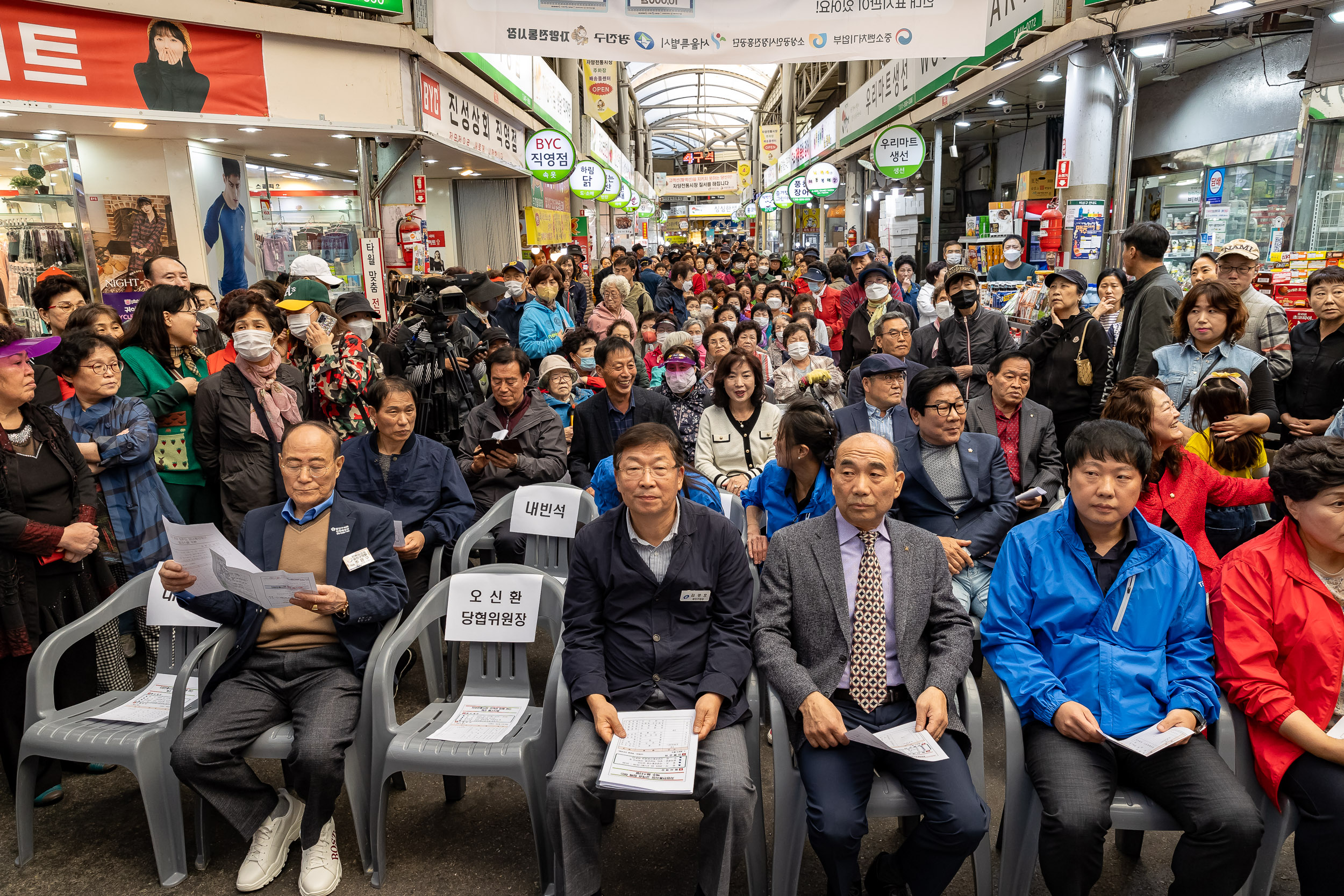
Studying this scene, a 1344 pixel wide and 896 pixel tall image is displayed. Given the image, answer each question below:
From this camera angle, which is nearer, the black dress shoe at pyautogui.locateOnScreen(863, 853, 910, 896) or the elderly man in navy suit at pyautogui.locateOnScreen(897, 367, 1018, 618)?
the black dress shoe at pyautogui.locateOnScreen(863, 853, 910, 896)

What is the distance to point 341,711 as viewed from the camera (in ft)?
9.04

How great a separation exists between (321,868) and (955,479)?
9.51 ft

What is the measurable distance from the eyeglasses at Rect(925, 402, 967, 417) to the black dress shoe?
5.93 feet

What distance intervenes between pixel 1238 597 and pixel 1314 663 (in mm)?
249

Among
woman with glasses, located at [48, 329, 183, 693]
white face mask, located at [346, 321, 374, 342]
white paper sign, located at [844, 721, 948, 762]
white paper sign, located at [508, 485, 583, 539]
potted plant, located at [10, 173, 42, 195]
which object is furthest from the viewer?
potted plant, located at [10, 173, 42, 195]

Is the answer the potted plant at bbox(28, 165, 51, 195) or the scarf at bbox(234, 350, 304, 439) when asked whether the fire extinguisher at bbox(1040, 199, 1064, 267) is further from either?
the potted plant at bbox(28, 165, 51, 195)

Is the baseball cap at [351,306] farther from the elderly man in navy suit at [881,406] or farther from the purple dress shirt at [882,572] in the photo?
the purple dress shirt at [882,572]

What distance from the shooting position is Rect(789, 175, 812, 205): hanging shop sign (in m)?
18.1

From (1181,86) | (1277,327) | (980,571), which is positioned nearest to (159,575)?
(980,571)

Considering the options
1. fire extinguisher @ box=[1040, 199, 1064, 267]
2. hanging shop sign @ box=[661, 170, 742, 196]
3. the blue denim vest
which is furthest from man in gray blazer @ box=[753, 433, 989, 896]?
hanging shop sign @ box=[661, 170, 742, 196]

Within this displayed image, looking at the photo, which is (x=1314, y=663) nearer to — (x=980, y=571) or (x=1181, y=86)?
(x=980, y=571)

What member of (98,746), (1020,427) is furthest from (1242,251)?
(98,746)

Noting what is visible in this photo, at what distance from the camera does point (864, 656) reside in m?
2.61

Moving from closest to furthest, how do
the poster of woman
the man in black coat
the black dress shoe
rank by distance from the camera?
the black dress shoe → the man in black coat → the poster of woman
